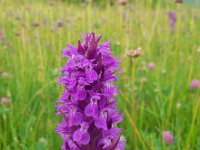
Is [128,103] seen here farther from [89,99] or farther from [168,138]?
[89,99]

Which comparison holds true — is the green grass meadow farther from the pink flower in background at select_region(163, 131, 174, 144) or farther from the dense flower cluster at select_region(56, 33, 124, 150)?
the dense flower cluster at select_region(56, 33, 124, 150)

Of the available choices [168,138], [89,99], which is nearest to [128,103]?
[168,138]

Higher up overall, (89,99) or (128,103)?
(89,99)

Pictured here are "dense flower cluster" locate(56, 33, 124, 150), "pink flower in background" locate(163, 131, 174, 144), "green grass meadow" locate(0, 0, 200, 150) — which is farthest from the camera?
"green grass meadow" locate(0, 0, 200, 150)

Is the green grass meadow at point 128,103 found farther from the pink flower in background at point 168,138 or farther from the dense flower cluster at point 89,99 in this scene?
the dense flower cluster at point 89,99

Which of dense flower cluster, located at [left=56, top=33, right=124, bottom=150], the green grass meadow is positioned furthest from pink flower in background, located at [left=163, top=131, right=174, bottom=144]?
dense flower cluster, located at [left=56, top=33, right=124, bottom=150]

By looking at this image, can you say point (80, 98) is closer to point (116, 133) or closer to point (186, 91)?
point (116, 133)

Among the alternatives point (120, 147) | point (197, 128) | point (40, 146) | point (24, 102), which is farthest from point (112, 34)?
point (120, 147)

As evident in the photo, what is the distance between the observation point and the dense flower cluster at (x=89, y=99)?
0.97 m

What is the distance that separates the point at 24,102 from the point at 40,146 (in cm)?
75

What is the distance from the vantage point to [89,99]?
0.99 m

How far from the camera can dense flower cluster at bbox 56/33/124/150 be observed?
0.97m

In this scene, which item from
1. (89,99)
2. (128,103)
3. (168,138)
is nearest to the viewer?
(89,99)

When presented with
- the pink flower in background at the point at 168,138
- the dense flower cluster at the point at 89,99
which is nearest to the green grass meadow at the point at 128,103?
the pink flower in background at the point at 168,138
